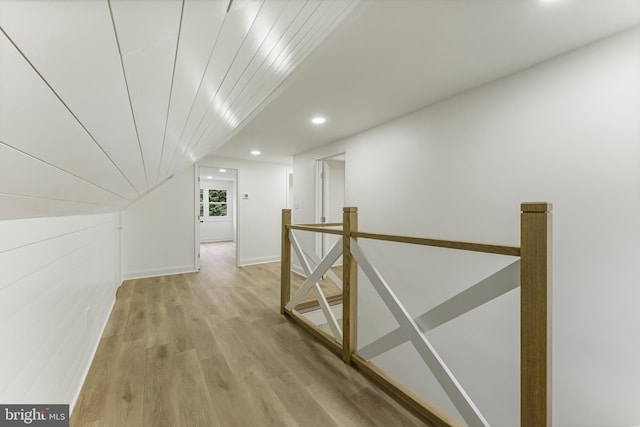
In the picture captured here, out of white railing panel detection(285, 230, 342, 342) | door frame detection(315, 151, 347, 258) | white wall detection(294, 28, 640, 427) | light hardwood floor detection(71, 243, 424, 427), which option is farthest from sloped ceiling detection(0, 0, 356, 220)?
door frame detection(315, 151, 347, 258)

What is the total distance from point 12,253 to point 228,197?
8.56 m

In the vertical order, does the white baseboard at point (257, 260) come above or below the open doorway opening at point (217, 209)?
below

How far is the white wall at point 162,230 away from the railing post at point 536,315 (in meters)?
4.59

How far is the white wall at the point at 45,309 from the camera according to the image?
2.85 feet

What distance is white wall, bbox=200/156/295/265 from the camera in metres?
4.98

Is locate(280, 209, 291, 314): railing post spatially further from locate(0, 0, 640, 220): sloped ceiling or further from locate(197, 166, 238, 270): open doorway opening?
locate(197, 166, 238, 270): open doorway opening

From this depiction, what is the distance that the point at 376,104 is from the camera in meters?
2.42

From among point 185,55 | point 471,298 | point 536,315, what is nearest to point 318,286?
point 471,298

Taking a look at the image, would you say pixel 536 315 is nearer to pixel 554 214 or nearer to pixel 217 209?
pixel 554 214

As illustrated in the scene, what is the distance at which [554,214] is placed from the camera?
67.9 inches

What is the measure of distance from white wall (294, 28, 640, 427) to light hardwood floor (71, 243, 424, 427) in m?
1.13

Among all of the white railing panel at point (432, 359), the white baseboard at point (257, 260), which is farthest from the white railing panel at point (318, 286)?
the white baseboard at point (257, 260)

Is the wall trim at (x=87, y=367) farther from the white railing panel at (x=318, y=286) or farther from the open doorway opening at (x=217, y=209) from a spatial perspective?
the open doorway opening at (x=217, y=209)

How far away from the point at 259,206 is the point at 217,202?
4.33m
